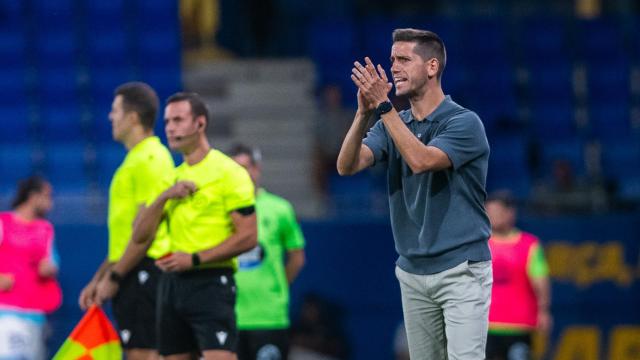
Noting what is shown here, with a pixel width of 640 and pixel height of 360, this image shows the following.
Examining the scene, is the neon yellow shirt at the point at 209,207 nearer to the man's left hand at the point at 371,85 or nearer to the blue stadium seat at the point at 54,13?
the man's left hand at the point at 371,85

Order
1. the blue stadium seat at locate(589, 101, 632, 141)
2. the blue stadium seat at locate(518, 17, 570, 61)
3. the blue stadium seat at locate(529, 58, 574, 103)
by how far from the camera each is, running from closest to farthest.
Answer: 1. the blue stadium seat at locate(589, 101, 632, 141)
2. the blue stadium seat at locate(529, 58, 574, 103)
3. the blue stadium seat at locate(518, 17, 570, 61)

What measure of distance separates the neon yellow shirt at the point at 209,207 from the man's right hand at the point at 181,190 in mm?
55

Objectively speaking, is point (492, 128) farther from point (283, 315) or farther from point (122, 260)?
point (122, 260)

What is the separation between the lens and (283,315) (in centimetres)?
926

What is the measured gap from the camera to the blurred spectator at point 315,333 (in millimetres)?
11977

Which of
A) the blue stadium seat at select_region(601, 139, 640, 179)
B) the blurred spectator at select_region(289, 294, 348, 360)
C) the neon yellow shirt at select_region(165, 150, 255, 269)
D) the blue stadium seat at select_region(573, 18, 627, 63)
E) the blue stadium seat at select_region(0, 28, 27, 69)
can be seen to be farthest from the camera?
the blue stadium seat at select_region(573, 18, 627, 63)

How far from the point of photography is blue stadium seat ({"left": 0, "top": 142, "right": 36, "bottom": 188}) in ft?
45.5

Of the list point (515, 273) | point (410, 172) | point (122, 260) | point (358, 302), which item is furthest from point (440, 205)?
point (358, 302)

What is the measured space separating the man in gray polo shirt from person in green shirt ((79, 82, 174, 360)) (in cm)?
214

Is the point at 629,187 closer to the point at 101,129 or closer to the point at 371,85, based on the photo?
the point at 101,129

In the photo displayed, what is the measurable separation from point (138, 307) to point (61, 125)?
721cm

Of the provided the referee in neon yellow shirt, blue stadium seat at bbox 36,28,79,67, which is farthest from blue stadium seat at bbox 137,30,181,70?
the referee in neon yellow shirt

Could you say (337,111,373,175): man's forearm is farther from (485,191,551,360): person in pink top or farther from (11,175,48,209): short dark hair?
(11,175,48,209): short dark hair

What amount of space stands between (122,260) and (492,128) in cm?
776
